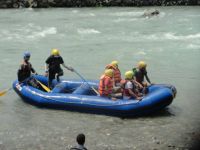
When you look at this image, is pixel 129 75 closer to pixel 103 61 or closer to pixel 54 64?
pixel 54 64

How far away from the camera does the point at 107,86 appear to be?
13.1 m

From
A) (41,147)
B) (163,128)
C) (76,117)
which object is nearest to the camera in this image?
(41,147)

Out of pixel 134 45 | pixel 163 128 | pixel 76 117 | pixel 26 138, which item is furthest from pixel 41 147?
pixel 134 45

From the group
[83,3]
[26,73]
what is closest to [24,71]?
[26,73]

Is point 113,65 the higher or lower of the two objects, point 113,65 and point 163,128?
the higher

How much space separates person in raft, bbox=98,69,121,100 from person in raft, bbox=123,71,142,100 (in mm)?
235

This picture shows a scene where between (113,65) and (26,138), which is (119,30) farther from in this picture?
(26,138)

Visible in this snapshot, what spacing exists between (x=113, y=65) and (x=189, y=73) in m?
6.08

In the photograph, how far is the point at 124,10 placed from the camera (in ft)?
132

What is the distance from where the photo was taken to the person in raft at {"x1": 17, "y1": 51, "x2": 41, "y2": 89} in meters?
14.4

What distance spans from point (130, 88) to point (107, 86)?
0.63 meters

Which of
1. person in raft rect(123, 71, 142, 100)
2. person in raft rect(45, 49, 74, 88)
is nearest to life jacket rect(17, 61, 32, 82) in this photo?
person in raft rect(45, 49, 74, 88)

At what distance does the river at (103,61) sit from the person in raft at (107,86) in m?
0.67

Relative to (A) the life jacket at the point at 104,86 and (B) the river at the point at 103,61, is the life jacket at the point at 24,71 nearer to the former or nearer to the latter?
(B) the river at the point at 103,61
